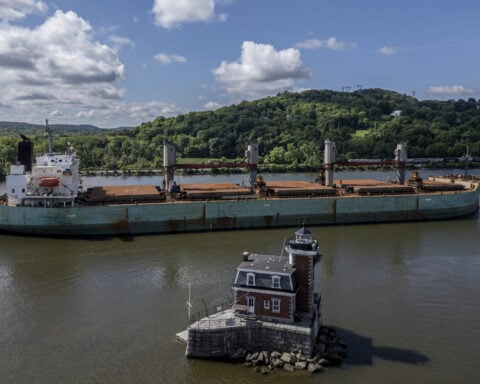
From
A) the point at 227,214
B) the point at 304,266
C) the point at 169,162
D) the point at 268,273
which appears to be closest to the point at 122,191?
the point at 169,162

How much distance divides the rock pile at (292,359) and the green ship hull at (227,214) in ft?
62.8

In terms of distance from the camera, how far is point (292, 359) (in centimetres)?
1541

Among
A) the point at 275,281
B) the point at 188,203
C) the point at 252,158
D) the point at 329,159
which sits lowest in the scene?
the point at 275,281

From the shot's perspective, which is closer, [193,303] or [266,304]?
[266,304]

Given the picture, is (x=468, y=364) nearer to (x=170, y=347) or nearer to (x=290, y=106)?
(x=170, y=347)

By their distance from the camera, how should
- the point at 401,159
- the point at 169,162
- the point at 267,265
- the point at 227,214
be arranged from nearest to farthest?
the point at 267,265
the point at 227,214
the point at 169,162
the point at 401,159

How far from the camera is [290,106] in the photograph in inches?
7180

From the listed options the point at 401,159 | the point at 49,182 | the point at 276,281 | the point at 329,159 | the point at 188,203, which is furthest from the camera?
the point at 401,159

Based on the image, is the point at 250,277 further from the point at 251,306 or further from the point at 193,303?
the point at 193,303

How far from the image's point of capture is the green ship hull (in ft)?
113

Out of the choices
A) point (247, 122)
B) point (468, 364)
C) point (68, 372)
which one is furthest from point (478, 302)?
point (247, 122)

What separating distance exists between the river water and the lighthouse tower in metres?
2.49

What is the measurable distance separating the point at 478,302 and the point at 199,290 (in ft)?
47.1

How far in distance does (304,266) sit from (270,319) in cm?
242
